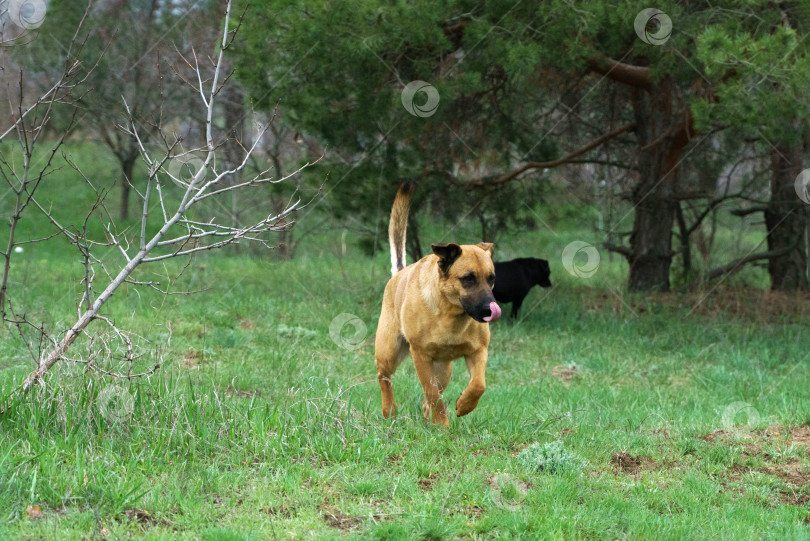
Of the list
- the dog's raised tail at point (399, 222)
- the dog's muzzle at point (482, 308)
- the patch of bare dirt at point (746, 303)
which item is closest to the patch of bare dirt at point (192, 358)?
the dog's raised tail at point (399, 222)

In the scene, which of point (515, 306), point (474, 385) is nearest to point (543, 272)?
point (515, 306)

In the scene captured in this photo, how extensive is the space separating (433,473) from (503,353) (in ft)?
16.7

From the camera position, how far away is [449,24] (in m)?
11.1

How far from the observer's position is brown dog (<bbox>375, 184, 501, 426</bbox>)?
5738 millimetres

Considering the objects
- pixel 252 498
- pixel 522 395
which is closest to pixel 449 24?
pixel 522 395

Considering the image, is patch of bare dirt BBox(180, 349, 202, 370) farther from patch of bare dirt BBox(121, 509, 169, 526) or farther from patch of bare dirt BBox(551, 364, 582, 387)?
patch of bare dirt BBox(121, 509, 169, 526)

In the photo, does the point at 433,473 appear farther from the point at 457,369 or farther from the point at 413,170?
the point at 413,170
